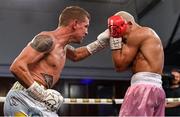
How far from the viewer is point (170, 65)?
7141 mm

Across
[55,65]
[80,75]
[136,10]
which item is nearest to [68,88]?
[80,75]

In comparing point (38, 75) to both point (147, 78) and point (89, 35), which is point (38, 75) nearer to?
point (147, 78)

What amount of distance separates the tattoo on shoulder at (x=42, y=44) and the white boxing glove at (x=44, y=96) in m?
0.25

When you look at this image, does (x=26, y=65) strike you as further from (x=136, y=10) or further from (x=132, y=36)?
(x=136, y=10)

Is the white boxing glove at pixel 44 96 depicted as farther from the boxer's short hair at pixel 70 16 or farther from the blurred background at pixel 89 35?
the blurred background at pixel 89 35

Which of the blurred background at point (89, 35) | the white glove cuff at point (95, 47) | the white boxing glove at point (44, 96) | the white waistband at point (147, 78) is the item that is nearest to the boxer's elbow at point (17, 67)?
the white boxing glove at point (44, 96)

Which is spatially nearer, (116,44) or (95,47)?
(116,44)

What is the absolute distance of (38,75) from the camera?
8.21 ft

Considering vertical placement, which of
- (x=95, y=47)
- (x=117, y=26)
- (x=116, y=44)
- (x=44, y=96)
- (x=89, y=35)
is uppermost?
(x=117, y=26)

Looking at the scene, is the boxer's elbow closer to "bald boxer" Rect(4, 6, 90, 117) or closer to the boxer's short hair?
"bald boxer" Rect(4, 6, 90, 117)

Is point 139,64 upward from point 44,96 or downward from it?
upward

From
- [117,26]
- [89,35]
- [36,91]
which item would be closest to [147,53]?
[117,26]

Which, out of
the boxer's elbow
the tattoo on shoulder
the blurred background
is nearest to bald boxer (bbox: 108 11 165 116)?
the tattoo on shoulder

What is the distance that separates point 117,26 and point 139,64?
29 cm
